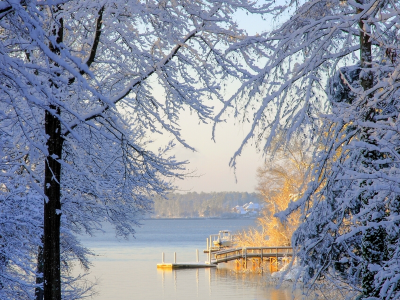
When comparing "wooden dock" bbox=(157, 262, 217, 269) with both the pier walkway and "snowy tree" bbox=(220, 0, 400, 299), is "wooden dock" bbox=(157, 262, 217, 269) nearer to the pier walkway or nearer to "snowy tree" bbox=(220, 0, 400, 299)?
the pier walkway

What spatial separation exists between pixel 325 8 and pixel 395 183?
3453 mm

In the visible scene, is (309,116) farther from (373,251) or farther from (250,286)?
(250,286)

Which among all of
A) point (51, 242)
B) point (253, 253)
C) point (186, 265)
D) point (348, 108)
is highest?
point (348, 108)

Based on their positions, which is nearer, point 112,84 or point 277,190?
point 112,84

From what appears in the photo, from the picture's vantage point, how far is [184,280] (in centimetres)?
3872

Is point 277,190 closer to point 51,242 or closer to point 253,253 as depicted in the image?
point 253,253

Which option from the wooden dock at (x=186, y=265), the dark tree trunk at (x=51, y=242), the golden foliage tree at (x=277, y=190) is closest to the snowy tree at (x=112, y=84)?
the dark tree trunk at (x=51, y=242)

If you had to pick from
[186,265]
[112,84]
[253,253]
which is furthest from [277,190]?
[112,84]

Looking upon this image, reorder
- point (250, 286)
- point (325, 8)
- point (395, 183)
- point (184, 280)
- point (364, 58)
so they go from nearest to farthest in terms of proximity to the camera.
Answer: point (395, 183) → point (364, 58) → point (325, 8) → point (250, 286) → point (184, 280)

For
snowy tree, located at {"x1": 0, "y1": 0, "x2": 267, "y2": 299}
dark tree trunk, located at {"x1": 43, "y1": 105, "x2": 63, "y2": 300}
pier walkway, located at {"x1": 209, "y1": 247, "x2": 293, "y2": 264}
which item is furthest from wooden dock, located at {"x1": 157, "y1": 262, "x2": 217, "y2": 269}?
dark tree trunk, located at {"x1": 43, "y1": 105, "x2": 63, "y2": 300}

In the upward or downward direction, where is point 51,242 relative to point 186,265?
upward

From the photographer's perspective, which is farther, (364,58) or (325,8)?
(325,8)

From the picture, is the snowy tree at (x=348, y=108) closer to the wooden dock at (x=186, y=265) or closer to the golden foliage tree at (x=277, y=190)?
the golden foliage tree at (x=277, y=190)

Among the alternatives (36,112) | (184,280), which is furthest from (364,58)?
(184,280)
